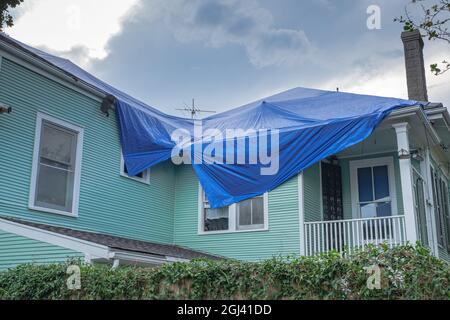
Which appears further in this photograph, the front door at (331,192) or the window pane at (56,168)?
the front door at (331,192)

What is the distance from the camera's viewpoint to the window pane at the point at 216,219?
13033mm

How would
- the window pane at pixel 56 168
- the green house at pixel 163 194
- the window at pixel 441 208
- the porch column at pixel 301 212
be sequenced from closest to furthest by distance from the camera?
the green house at pixel 163 194 < the window pane at pixel 56 168 < the porch column at pixel 301 212 < the window at pixel 441 208

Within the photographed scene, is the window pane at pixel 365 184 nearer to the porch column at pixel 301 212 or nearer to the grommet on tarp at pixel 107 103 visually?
the porch column at pixel 301 212

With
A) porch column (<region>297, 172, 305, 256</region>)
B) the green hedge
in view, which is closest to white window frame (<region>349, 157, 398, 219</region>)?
porch column (<region>297, 172, 305, 256</region>)

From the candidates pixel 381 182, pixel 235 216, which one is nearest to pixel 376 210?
pixel 381 182

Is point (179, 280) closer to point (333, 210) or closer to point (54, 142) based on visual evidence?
point (54, 142)

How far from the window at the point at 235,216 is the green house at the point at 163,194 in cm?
3

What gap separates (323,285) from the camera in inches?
198

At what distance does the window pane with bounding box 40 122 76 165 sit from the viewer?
10.5 meters

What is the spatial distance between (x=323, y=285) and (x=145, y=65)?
50.5 ft

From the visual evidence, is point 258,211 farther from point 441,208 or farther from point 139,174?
point 441,208

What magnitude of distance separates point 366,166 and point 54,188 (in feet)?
25.1

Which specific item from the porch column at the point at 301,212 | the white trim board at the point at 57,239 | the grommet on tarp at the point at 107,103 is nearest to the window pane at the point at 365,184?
the porch column at the point at 301,212
